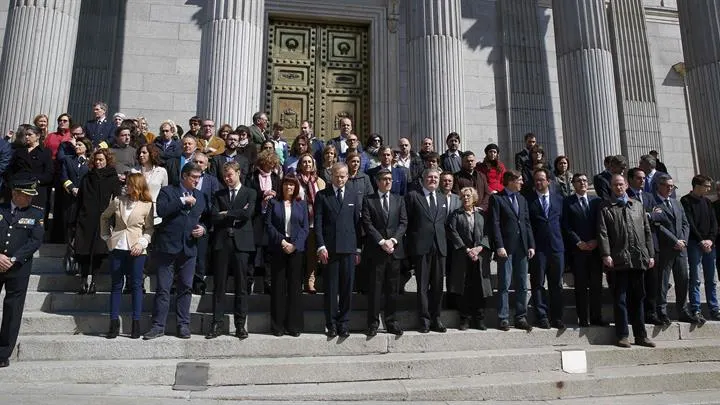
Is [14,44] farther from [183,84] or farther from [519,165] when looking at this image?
[519,165]

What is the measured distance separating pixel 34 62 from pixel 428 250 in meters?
9.49

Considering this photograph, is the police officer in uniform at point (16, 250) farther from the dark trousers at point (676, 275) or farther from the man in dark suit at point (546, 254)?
the dark trousers at point (676, 275)

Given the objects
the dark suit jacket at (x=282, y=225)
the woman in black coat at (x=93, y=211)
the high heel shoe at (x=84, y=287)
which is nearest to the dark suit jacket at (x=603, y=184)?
the dark suit jacket at (x=282, y=225)

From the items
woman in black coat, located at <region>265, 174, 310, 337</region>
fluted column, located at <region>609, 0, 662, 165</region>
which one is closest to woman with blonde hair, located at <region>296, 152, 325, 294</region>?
woman in black coat, located at <region>265, 174, 310, 337</region>

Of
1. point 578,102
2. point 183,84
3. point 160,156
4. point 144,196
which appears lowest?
point 144,196

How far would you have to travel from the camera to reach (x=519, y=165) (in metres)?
9.23

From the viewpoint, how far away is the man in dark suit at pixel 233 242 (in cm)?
628

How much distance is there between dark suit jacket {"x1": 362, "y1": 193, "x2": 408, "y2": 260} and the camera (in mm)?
6582

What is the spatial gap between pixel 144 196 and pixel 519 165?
6298 mm

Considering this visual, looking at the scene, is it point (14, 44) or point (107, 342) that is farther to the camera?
point (14, 44)

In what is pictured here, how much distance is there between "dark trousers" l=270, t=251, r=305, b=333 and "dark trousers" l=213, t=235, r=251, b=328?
0.36 metres

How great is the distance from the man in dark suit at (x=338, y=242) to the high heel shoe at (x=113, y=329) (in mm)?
2509

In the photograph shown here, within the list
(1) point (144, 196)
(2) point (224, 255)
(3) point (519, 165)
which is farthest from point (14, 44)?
(3) point (519, 165)

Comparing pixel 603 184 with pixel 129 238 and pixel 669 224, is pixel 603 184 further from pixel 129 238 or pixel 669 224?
pixel 129 238
